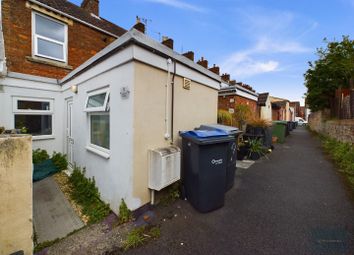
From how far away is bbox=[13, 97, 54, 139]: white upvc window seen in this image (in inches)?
251

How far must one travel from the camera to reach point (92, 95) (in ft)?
14.6

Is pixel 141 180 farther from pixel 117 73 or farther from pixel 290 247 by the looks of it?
pixel 290 247

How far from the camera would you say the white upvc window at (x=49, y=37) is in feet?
24.2

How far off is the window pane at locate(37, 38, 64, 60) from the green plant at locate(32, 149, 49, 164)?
4.21 meters

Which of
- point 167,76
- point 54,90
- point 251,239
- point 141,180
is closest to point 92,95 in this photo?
point 167,76

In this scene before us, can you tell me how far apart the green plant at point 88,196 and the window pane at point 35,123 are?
302 cm

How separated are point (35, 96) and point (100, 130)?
4.27m

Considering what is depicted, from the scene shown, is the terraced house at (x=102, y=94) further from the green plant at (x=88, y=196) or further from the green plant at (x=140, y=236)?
the green plant at (x=140, y=236)

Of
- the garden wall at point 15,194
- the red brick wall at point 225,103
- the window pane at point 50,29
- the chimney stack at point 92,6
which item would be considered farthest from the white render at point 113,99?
the chimney stack at point 92,6

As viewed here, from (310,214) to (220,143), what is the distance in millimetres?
2115

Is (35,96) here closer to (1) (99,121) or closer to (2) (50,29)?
(2) (50,29)

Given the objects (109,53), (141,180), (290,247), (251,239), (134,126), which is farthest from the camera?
(109,53)

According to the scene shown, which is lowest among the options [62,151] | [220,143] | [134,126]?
[62,151]

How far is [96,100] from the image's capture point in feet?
14.2
